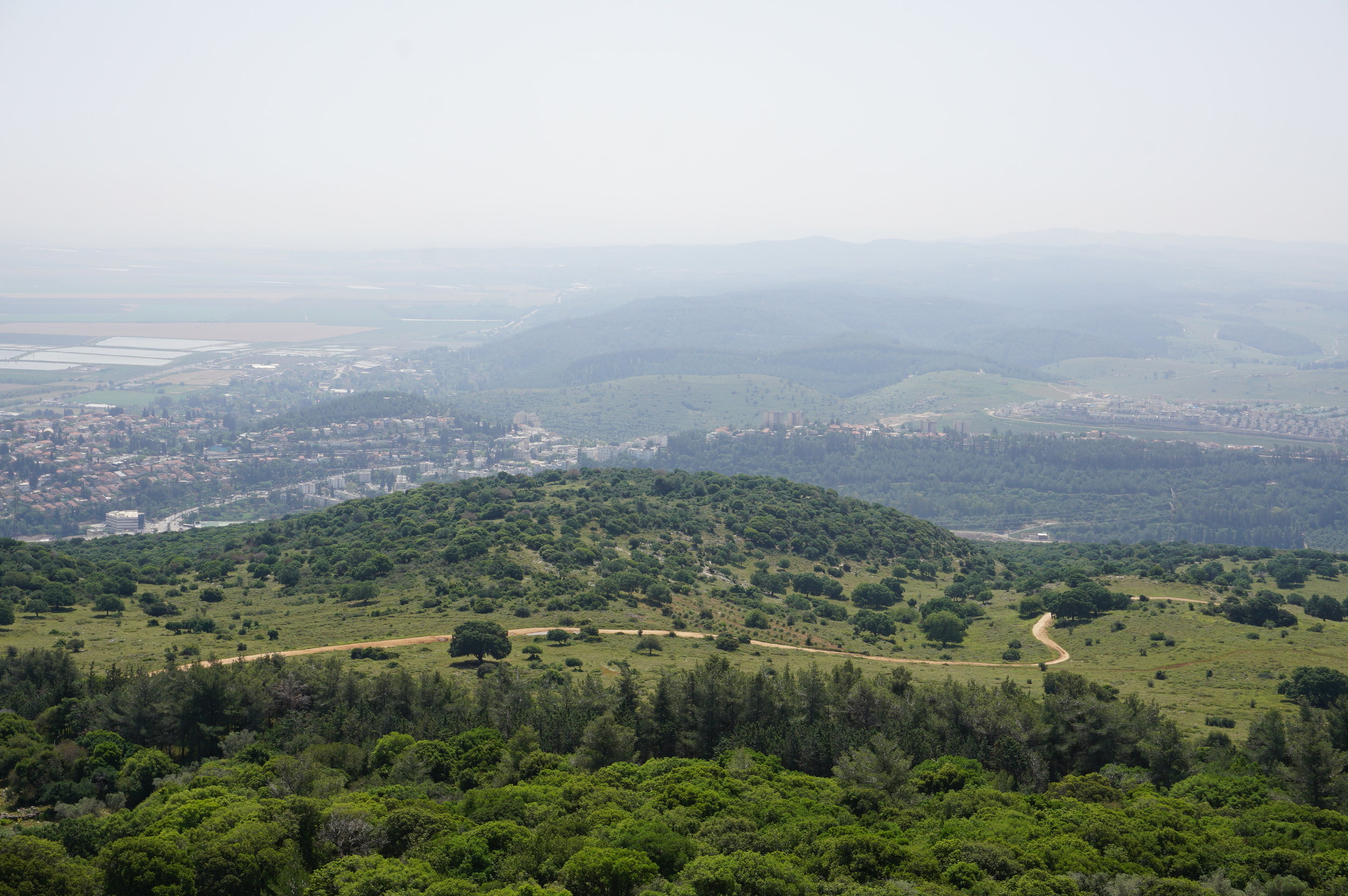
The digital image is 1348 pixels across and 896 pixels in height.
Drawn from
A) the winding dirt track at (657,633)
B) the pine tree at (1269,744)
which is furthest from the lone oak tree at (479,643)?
the pine tree at (1269,744)

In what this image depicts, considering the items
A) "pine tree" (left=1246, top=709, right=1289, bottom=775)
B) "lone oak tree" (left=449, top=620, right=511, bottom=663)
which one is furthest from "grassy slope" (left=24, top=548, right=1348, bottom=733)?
"pine tree" (left=1246, top=709, right=1289, bottom=775)

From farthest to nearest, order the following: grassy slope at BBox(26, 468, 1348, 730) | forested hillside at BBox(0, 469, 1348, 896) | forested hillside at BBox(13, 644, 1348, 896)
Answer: grassy slope at BBox(26, 468, 1348, 730)
forested hillside at BBox(0, 469, 1348, 896)
forested hillside at BBox(13, 644, 1348, 896)

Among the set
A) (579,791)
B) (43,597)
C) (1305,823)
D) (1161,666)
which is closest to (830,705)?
(579,791)

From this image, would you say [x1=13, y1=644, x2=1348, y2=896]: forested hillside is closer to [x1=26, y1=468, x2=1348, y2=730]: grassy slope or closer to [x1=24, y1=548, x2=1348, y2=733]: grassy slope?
[x1=24, y1=548, x2=1348, y2=733]: grassy slope

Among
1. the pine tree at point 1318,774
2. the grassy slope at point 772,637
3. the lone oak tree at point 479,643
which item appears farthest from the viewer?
the lone oak tree at point 479,643

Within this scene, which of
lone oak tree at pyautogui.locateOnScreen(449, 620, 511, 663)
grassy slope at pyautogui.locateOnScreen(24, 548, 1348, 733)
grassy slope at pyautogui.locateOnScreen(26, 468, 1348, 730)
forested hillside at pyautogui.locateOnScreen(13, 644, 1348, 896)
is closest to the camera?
forested hillside at pyautogui.locateOnScreen(13, 644, 1348, 896)

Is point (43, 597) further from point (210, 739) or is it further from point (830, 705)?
point (830, 705)

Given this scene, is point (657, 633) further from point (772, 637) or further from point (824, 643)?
point (824, 643)

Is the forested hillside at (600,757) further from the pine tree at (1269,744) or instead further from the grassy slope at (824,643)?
the grassy slope at (824,643)

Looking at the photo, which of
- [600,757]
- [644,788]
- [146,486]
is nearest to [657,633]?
[600,757]

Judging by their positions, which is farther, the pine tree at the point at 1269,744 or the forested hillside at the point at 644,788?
the pine tree at the point at 1269,744

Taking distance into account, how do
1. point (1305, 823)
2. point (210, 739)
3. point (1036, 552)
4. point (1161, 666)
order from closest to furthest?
point (1305, 823)
point (210, 739)
point (1161, 666)
point (1036, 552)
